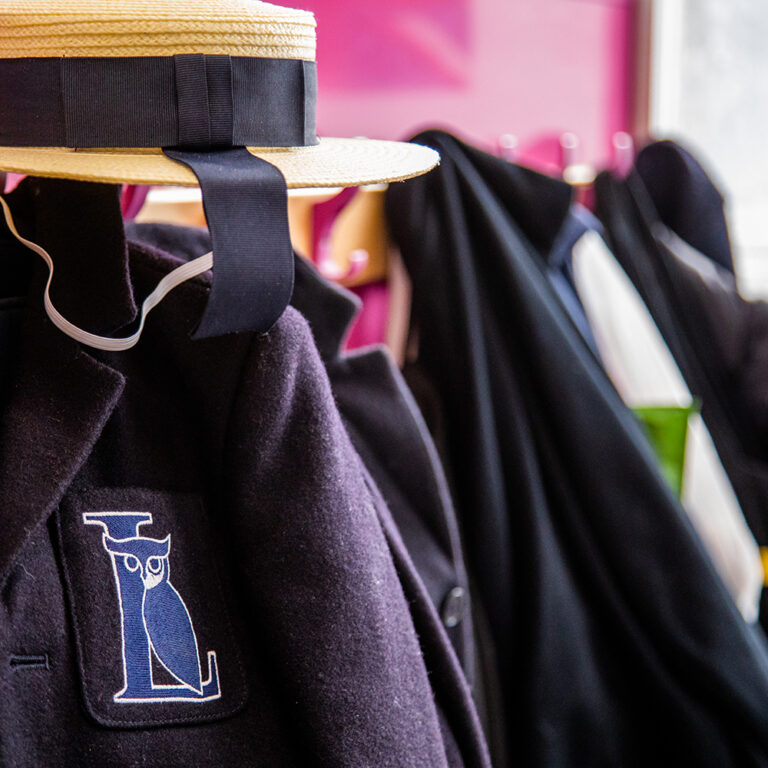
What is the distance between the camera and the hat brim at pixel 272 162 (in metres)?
0.42

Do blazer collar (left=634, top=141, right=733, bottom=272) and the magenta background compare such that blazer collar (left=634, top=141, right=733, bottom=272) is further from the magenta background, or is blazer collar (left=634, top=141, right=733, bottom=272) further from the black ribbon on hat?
the black ribbon on hat

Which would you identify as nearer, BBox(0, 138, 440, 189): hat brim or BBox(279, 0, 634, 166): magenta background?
BBox(0, 138, 440, 189): hat brim

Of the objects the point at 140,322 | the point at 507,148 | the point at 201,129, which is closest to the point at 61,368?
the point at 140,322

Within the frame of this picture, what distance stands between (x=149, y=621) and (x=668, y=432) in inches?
24.6

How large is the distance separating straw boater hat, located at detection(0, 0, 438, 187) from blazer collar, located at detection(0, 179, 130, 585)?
2.8 inches

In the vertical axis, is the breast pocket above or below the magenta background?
below

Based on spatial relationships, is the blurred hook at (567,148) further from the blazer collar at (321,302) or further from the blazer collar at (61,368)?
the blazer collar at (61,368)

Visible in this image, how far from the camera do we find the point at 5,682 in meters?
0.44

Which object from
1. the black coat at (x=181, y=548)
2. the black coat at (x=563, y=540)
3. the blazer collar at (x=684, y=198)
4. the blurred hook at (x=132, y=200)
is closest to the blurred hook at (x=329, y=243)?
the black coat at (x=563, y=540)

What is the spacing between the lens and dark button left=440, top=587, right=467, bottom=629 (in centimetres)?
70

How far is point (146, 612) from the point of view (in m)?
0.49

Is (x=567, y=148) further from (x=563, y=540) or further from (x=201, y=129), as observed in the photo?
(x=201, y=129)

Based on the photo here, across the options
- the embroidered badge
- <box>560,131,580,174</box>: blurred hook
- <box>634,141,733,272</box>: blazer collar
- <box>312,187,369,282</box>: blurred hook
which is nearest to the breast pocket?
the embroidered badge

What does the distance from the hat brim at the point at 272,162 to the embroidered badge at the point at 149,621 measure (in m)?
0.20
